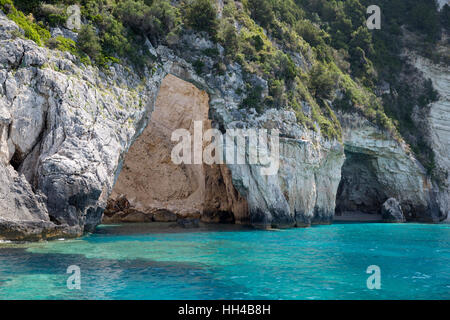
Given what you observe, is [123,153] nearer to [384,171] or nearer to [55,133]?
[55,133]

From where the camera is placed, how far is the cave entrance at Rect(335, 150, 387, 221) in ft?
161

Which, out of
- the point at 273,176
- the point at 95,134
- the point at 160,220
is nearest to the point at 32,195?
the point at 95,134

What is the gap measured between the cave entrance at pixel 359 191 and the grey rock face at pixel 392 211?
3237 mm

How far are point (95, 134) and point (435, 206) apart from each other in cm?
4023

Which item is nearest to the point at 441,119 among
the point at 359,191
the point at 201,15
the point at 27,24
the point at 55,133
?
the point at 359,191

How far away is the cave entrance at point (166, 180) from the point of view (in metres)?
39.2

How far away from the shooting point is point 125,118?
25422 millimetres

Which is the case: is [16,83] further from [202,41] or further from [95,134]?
[202,41]

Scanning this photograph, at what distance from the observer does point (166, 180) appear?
42312 mm

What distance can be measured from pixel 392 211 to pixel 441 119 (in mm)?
14506
